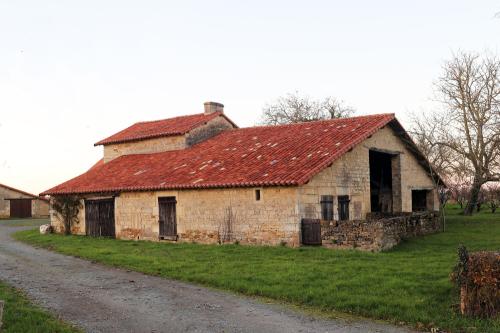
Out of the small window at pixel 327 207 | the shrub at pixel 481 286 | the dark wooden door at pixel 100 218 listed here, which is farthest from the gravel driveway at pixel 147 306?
the dark wooden door at pixel 100 218

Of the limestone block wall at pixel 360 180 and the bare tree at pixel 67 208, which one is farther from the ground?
the limestone block wall at pixel 360 180

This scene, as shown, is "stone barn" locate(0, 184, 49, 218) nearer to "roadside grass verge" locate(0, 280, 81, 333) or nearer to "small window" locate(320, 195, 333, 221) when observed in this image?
"small window" locate(320, 195, 333, 221)

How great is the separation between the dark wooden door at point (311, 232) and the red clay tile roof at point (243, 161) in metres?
1.50

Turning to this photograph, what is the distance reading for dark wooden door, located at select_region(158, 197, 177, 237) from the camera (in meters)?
20.8

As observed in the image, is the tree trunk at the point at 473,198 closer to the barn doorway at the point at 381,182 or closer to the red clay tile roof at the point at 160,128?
the barn doorway at the point at 381,182

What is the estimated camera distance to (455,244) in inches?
690

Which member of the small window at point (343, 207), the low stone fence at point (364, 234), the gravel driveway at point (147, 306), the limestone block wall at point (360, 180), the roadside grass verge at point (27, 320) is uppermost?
the limestone block wall at point (360, 180)

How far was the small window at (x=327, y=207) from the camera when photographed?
18.7m

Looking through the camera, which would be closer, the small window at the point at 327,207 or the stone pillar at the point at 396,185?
the small window at the point at 327,207

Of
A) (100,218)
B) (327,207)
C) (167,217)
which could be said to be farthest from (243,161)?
(100,218)

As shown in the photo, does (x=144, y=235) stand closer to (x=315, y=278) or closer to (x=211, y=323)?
(x=315, y=278)

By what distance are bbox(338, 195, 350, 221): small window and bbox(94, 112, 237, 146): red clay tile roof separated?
33.4 ft

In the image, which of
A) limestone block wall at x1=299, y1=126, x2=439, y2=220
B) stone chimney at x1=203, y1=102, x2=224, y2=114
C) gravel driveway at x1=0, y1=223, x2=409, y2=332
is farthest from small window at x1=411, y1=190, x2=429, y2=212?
gravel driveway at x1=0, y1=223, x2=409, y2=332

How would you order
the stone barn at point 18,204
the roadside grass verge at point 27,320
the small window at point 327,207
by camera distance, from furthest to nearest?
the stone barn at point 18,204 → the small window at point 327,207 → the roadside grass verge at point 27,320
